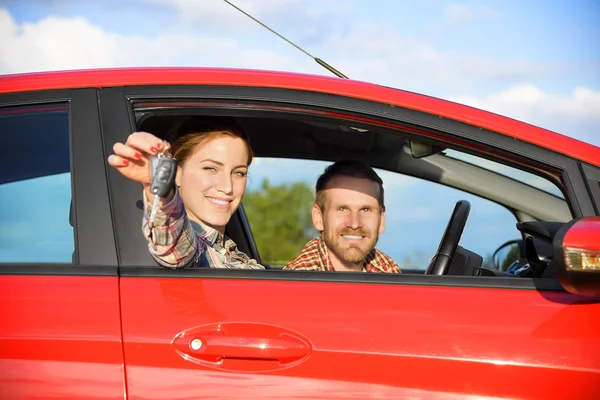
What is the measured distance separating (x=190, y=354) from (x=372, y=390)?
417 mm

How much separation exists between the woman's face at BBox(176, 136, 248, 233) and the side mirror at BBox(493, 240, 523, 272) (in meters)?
1.85

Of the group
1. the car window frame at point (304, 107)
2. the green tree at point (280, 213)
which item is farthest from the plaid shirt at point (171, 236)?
the green tree at point (280, 213)

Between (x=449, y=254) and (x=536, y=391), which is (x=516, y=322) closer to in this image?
(x=536, y=391)

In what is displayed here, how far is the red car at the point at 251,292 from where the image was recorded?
1727mm

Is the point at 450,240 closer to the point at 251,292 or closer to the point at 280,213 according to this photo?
the point at 251,292

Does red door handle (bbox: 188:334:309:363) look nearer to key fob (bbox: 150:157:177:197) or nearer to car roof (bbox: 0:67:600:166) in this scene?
key fob (bbox: 150:157:177:197)

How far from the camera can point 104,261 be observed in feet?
6.18

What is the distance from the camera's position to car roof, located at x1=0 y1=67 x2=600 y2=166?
77.3 inches

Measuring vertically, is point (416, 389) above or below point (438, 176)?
below

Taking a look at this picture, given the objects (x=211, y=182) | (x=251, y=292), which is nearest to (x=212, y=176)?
(x=211, y=182)

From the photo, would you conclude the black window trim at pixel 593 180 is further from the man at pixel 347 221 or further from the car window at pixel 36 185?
the car window at pixel 36 185

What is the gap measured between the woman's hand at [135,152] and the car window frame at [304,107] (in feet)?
0.65

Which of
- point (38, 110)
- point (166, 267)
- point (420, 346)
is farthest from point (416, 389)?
point (38, 110)

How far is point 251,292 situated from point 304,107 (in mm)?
507
